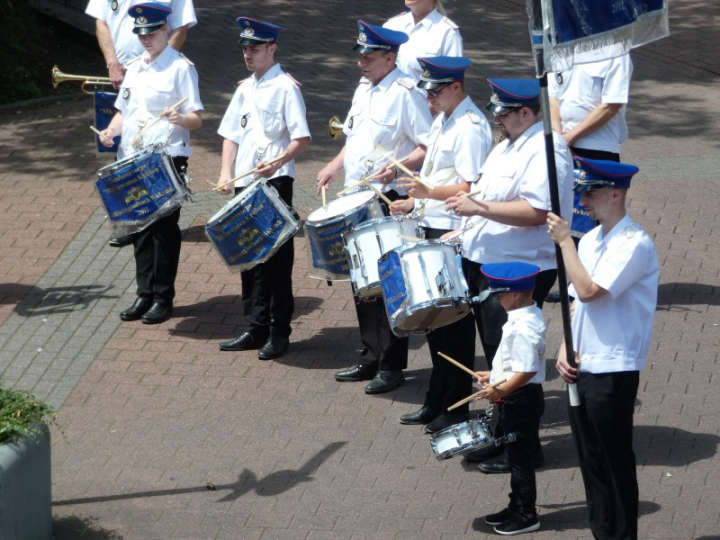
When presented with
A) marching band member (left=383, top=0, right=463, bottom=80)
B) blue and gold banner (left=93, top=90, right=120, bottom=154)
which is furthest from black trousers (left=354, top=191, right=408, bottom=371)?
blue and gold banner (left=93, top=90, right=120, bottom=154)

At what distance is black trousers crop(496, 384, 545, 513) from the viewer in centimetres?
564

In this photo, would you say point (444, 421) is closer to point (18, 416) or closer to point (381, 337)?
point (381, 337)

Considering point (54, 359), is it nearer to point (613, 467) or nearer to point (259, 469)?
point (259, 469)

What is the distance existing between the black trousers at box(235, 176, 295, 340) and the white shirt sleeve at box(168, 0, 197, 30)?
2426 mm

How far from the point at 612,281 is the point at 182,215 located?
5.61 m

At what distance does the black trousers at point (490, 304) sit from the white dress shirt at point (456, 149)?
40 cm

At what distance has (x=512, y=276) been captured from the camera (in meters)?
5.62

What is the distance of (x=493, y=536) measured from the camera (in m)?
5.68

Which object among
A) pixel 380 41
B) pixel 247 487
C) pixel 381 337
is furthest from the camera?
pixel 381 337

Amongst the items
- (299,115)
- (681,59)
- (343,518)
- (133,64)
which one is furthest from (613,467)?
(681,59)

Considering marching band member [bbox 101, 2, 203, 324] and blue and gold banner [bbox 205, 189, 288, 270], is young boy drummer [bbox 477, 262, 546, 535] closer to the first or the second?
blue and gold banner [bbox 205, 189, 288, 270]

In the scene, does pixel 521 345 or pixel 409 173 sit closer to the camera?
pixel 521 345

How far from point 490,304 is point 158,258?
2.78 m

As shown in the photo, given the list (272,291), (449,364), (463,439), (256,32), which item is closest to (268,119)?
(256,32)
